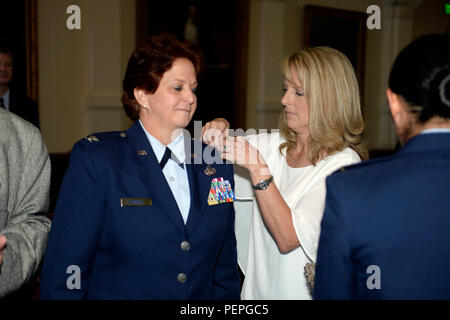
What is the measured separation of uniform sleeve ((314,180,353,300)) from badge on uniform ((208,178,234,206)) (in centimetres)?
65

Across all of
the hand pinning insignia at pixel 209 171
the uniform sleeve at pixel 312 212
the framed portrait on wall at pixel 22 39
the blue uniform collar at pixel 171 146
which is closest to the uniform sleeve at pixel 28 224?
the blue uniform collar at pixel 171 146

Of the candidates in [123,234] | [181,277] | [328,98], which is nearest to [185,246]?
[181,277]

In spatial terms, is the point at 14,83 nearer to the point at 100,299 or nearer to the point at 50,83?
the point at 50,83

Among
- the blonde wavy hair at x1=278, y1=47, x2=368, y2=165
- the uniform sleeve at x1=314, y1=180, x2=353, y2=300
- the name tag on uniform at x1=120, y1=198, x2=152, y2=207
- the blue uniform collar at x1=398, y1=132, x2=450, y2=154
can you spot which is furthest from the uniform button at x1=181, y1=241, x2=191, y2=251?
the blue uniform collar at x1=398, y1=132, x2=450, y2=154

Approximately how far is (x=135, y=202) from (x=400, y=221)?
0.96m

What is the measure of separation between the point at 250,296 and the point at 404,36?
802 centimetres

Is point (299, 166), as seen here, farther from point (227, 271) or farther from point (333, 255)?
point (333, 255)

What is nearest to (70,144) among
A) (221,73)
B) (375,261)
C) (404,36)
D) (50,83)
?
(50,83)

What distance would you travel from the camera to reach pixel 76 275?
1629mm

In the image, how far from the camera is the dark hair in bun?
1.12 metres

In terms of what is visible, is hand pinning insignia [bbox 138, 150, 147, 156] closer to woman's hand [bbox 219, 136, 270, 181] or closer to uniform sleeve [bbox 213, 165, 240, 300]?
woman's hand [bbox 219, 136, 270, 181]

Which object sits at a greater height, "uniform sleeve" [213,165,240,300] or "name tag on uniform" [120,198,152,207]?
"name tag on uniform" [120,198,152,207]

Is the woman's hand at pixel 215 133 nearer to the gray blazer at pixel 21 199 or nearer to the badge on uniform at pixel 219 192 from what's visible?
the badge on uniform at pixel 219 192

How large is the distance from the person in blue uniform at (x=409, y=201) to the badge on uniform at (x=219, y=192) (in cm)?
72
